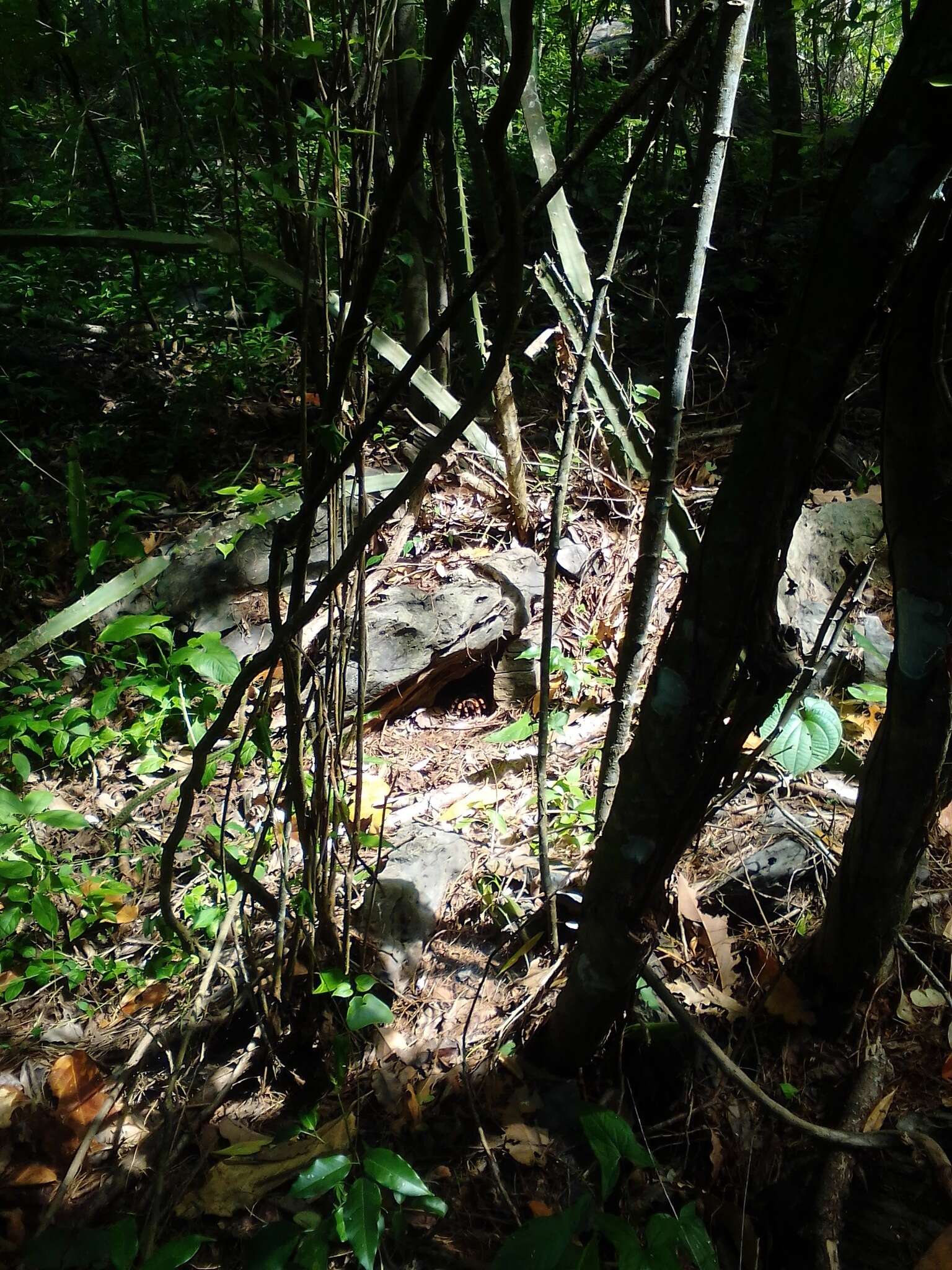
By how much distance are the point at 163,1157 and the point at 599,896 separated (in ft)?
3.22

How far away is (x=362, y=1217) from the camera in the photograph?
1335mm

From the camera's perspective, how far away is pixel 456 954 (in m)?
2.19

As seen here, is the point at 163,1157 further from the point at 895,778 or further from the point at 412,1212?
the point at 895,778

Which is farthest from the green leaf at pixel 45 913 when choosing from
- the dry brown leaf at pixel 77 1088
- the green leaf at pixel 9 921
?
the dry brown leaf at pixel 77 1088

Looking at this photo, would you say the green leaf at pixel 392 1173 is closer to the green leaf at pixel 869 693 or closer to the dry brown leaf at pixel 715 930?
the dry brown leaf at pixel 715 930

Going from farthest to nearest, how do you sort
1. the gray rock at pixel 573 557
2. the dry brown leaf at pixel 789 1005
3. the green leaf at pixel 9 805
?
the gray rock at pixel 573 557, the green leaf at pixel 9 805, the dry brown leaf at pixel 789 1005

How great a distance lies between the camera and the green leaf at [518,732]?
2.77m

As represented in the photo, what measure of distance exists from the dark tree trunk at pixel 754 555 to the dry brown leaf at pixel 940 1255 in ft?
2.18

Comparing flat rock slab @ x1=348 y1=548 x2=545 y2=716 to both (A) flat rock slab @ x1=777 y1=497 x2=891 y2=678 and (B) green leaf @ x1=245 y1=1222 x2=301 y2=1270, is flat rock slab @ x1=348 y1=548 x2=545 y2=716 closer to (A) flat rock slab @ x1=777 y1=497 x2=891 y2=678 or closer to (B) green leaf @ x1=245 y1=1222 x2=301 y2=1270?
(A) flat rock slab @ x1=777 y1=497 x2=891 y2=678

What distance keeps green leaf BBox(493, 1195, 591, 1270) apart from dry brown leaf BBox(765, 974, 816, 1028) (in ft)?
2.61

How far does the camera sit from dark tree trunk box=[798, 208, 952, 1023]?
1.21 meters

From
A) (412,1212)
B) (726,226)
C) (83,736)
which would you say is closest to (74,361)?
(83,736)

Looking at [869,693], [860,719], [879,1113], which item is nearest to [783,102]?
[860,719]

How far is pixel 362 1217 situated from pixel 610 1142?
0.44m
